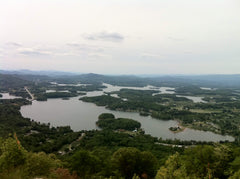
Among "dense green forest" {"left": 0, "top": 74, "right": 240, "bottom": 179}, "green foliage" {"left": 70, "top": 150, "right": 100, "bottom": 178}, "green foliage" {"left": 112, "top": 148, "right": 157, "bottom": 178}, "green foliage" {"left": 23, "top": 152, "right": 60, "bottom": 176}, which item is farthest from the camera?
"green foliage" {"left": 112, "top": 148, "right": 157, "bottom": 178}

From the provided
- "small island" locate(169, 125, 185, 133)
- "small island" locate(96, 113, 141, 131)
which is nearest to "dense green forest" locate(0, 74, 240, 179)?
"small island" locate(96, 113, 141, 131)

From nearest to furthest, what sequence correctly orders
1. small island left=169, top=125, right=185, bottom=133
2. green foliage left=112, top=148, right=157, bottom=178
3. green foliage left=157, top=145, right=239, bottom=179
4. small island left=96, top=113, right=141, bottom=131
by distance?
green foliage left=157, top=145, right=239, bottom=179 → green foliage left=112, top=148, right=157, bottom=178 → small island left=96, top=113, right=141, bottom=131 → small island left=169, top=125, right=185, bottom=133

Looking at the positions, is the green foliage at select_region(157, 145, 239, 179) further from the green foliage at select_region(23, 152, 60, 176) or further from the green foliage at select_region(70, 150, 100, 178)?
the green foliage at select_region(23, 152, 60, 176)

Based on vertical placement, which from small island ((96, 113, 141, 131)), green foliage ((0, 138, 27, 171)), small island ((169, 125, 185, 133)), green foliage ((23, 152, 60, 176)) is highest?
green foliage ((0, 138, 27, 171))

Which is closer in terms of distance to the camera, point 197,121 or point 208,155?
point 208,155

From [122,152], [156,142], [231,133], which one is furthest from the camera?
[231,133]

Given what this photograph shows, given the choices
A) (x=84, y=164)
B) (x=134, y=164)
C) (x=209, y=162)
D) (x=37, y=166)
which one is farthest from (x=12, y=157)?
(x=209, y=162)

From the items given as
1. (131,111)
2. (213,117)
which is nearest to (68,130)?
(131,111)

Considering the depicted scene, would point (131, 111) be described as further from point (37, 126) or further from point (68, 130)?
point (37, 126)

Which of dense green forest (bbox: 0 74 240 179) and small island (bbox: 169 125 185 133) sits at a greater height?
dense green forest (bbox: 0 74 240 179)

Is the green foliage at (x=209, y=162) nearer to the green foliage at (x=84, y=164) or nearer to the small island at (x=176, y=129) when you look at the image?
the green foliage at (x=84, y=164)

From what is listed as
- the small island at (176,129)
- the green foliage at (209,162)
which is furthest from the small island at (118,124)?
the green foliage at (209,162)
